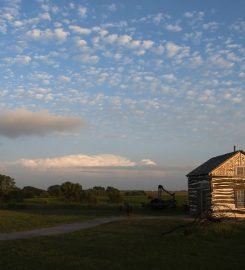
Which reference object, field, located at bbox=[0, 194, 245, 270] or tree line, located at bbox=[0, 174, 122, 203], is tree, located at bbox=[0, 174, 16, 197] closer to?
tree line, located at bbox=[0, 174, 122, 203]

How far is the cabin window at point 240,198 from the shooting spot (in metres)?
38.4

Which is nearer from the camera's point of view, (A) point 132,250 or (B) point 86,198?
(A) point 132,250

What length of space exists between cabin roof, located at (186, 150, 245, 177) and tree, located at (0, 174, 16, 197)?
3879 cm

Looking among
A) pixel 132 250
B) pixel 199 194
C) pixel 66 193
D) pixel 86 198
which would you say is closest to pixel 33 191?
pixel 66 193

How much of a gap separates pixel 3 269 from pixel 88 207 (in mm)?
44132

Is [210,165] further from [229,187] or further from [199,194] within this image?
[229,187]

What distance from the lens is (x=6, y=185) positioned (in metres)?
75.8

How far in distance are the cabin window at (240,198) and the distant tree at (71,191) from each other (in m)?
40.1

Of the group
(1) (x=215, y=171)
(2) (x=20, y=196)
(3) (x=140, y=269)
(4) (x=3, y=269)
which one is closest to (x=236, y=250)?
(3) (x=140, y=269)

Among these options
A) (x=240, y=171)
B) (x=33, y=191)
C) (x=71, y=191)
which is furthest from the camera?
(x=33, y=191)

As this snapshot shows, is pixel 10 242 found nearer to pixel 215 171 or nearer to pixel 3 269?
pixel 3 269

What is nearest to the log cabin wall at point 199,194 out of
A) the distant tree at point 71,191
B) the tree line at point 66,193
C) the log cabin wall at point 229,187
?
the log cabin wall at point 229,187

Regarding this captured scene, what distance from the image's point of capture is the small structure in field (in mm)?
37844

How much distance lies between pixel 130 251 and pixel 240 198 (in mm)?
22777
